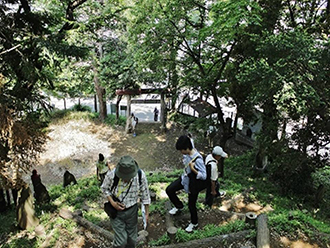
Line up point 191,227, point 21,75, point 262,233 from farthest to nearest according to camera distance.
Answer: point 21,75
point 191,227
point 262,233

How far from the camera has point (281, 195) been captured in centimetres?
852

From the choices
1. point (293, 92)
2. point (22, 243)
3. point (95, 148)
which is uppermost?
point (293, 92)

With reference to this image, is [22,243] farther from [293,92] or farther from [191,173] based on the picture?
[293,92]

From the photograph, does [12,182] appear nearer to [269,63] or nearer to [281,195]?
[269,63]

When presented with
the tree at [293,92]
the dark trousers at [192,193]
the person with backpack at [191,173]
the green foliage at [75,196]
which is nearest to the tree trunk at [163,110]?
the tree at [293,92]

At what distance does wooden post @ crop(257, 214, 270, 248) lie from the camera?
4113 mm

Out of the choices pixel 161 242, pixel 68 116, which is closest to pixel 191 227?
pixel 161 242

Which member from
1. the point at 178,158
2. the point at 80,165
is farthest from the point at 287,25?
the point at 80,165

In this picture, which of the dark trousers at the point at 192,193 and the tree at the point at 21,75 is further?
the tree at the point at 21,75

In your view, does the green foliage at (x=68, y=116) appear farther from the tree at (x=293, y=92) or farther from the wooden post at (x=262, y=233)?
the wooden post at (x=262, y=233)

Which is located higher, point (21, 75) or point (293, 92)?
point (21, 75)

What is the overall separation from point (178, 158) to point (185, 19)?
815 centimetres

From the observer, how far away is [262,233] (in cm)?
427

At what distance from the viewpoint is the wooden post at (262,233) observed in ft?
13.5
